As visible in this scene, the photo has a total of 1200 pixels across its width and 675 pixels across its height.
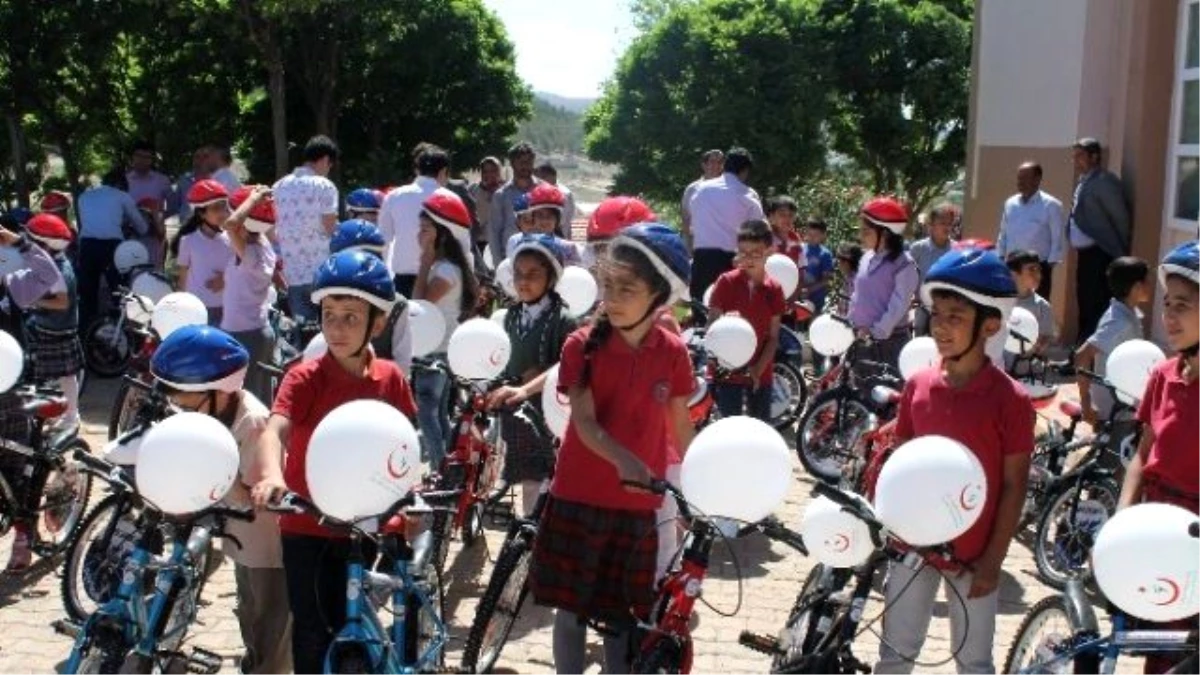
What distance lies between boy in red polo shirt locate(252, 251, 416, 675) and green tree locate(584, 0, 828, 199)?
2271 centimetres

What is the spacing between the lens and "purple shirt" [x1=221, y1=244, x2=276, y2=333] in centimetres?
755

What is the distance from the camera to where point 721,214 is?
34.9 ft

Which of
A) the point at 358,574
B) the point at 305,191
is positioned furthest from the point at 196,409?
the point at 305,191

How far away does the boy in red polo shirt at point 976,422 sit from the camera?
13.1 ft

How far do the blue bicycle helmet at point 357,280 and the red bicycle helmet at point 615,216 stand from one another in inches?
49.3

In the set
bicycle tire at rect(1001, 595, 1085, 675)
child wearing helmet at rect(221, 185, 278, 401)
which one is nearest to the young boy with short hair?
bicycle tire at rect(1001, 595, 1085, 675)

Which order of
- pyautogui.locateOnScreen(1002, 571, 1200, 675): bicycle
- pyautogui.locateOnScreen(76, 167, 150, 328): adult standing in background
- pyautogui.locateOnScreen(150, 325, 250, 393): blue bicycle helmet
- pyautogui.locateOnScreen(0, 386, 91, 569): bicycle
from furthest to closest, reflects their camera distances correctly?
pyautogui.locateOnScreen(76, 167, 150, 328): adult standing in background → pyautogui.locateOnScreen(0, 386, 91, 569): bicycle → pyautogui.locateOnScreen(150, 325, 250, 393): blue bicycle helmet → pyautogui.locateOnScreen(1002, 571, 1200, 675): bicycle

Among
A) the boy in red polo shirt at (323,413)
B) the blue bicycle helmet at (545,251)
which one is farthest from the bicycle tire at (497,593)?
the blue bicycle helmet at (545,251)

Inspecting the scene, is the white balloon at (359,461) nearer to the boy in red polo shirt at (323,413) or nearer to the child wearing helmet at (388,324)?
the boy in red polo shirt at (323,413)

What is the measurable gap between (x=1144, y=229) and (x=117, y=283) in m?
9.06

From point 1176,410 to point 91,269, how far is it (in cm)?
1012

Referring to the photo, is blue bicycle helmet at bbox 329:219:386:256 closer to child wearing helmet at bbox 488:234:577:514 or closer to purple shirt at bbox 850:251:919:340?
child wearing helmet at bbox 488:234:577:514

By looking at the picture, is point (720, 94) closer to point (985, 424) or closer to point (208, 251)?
point (208, 251)

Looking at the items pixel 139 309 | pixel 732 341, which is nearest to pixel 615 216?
pixel 732 341
